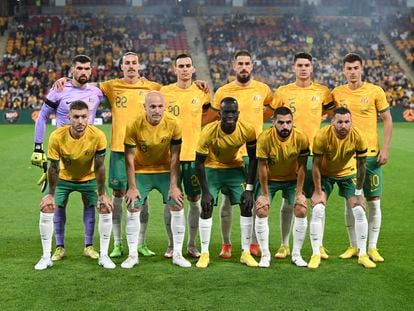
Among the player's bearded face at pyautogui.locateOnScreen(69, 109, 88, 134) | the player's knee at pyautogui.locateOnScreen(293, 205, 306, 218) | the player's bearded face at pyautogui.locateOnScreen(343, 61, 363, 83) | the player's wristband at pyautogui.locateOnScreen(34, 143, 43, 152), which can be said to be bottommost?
the player's knee at pyautogui.locateOnScreen(293, 205, 306, 218)

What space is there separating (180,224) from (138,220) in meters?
0.45

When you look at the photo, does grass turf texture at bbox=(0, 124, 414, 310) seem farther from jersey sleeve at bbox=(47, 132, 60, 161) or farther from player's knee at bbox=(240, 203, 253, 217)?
jersey sleeve at bbox=(47, 132, 60, 161)

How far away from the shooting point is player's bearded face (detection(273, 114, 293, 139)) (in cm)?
735

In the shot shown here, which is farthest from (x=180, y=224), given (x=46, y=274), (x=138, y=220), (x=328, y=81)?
(x=328, y=81)

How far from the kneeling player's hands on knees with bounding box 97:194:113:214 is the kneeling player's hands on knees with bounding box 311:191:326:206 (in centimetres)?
217

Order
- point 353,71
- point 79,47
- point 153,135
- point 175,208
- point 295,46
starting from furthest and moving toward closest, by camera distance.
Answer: point 295,46 → point 79,47 → point 353,71 → point 175,208 → point 153,135

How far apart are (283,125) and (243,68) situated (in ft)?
3.36

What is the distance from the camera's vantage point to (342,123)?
7.38 meters

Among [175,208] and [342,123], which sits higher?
[342,123]

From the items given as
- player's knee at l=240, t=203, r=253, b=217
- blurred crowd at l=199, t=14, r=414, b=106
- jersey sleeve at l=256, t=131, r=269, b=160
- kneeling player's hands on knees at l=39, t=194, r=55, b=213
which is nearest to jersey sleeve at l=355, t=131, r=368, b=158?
jersey sleeve at l=256, t=131, r=269, b=160

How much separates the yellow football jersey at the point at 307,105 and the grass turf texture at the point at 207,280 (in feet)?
4.82

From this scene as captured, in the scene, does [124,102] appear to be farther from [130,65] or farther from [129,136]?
[129,136]

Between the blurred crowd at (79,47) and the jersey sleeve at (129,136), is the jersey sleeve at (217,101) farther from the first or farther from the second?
the blurred crowd at (79,47)

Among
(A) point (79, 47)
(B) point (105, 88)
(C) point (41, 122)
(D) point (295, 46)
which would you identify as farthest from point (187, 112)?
(D) point (295, 46)
